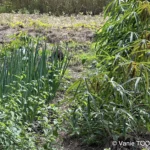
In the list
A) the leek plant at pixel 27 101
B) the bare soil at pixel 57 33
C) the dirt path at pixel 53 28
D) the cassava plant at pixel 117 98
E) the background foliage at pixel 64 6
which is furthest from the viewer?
the background foliage at pixel 64 6

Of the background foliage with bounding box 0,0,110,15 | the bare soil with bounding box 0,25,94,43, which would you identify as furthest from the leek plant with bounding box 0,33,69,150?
the background foliage with bounding box 0,0,110,15

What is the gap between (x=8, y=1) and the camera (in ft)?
42.8

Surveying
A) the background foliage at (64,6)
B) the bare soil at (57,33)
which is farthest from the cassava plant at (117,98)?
the background foliage at (64,6)

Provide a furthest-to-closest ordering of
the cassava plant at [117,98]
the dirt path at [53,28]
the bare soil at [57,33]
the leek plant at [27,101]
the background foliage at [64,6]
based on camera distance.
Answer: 1. the background foliage at [64,6]
2. the dirt path at [53,28]
3. the bare soil at [57,33]
4. the cassava plant at [117,98]
5. the leek plant at [27,101]

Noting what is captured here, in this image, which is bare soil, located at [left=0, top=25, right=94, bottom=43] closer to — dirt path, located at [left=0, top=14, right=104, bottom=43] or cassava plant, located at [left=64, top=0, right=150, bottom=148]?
dirt path, located at [left=0, top=14, right=104, bottom=43]

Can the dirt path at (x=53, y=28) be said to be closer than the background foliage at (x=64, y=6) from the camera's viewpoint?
Yes

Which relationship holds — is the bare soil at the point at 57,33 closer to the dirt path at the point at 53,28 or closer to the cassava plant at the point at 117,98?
the dirt path at the point at 53,28

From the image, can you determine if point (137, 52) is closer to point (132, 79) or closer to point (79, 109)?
point (132, 79)

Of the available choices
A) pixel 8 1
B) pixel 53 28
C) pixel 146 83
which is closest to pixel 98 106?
pixel 146 83

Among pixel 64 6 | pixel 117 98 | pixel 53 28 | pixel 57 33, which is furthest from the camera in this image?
pixel 64 6

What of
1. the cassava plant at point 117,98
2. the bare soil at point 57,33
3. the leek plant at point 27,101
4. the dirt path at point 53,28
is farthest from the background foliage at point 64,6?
the cassava plant at point 117,98

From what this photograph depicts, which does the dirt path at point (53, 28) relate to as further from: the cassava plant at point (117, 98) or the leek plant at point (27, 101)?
the cassava plant at point (117, 98)

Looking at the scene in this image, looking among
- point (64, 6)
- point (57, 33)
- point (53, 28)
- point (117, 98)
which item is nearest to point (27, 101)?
point (117, 98)

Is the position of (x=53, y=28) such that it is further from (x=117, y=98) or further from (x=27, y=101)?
(x=117, y=98)
